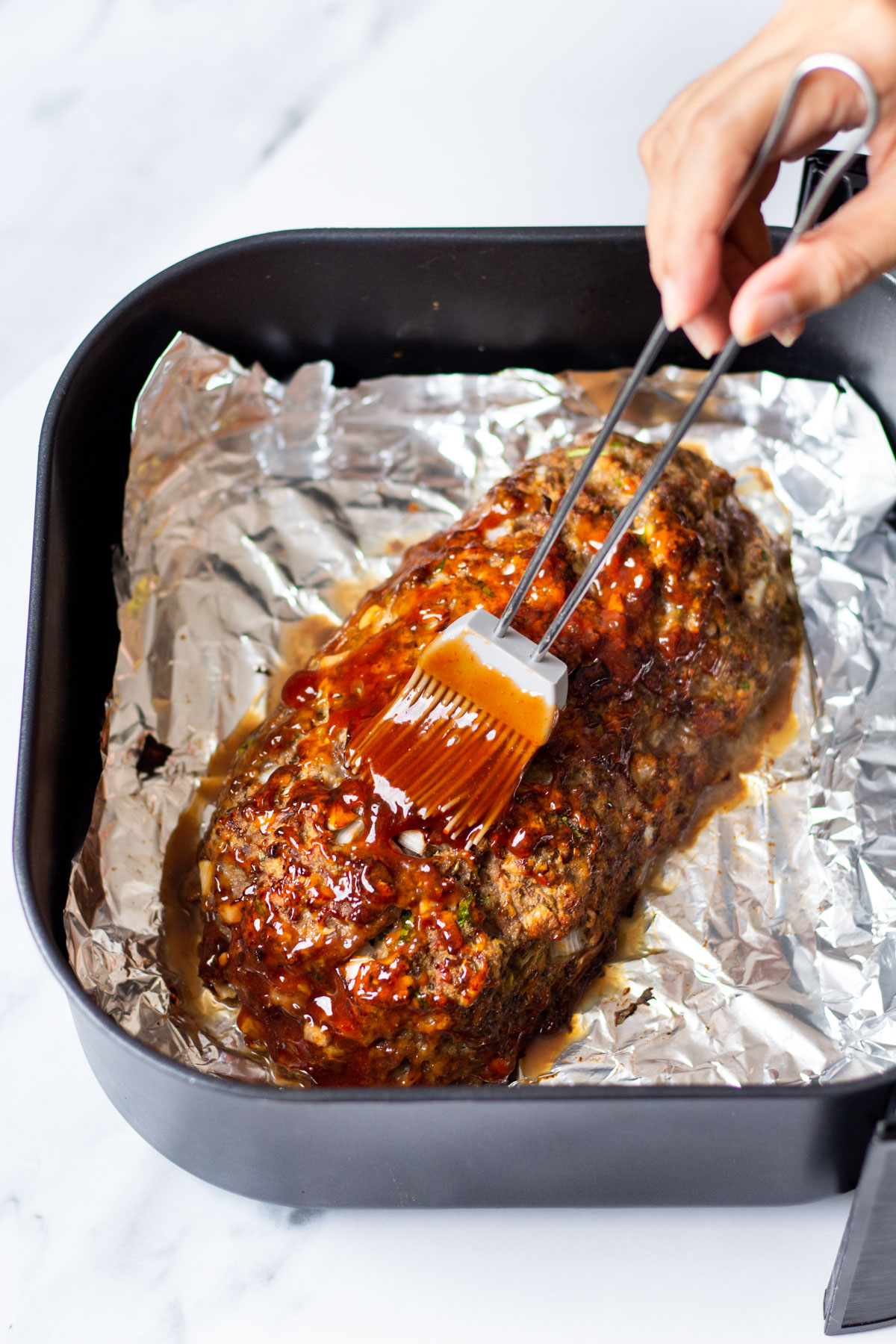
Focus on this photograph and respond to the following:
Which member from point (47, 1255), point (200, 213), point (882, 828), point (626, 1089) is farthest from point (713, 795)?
point (200, 213)

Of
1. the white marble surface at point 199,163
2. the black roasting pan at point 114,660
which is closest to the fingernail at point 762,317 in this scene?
the black roasting pan at point 114,660

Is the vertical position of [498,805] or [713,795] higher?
[498,805]

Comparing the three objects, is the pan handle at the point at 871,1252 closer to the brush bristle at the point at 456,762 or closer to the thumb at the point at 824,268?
the brush bristle at the point at 456,762

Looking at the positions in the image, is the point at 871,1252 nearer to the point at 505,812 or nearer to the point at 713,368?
the point at 505,812

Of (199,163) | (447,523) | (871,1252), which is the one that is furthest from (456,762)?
(199,163)

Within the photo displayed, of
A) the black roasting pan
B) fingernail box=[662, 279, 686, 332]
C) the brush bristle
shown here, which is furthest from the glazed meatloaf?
fingernail box=[662, 279, 686, 332]

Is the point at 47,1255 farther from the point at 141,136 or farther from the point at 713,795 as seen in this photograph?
the point at 141,136
